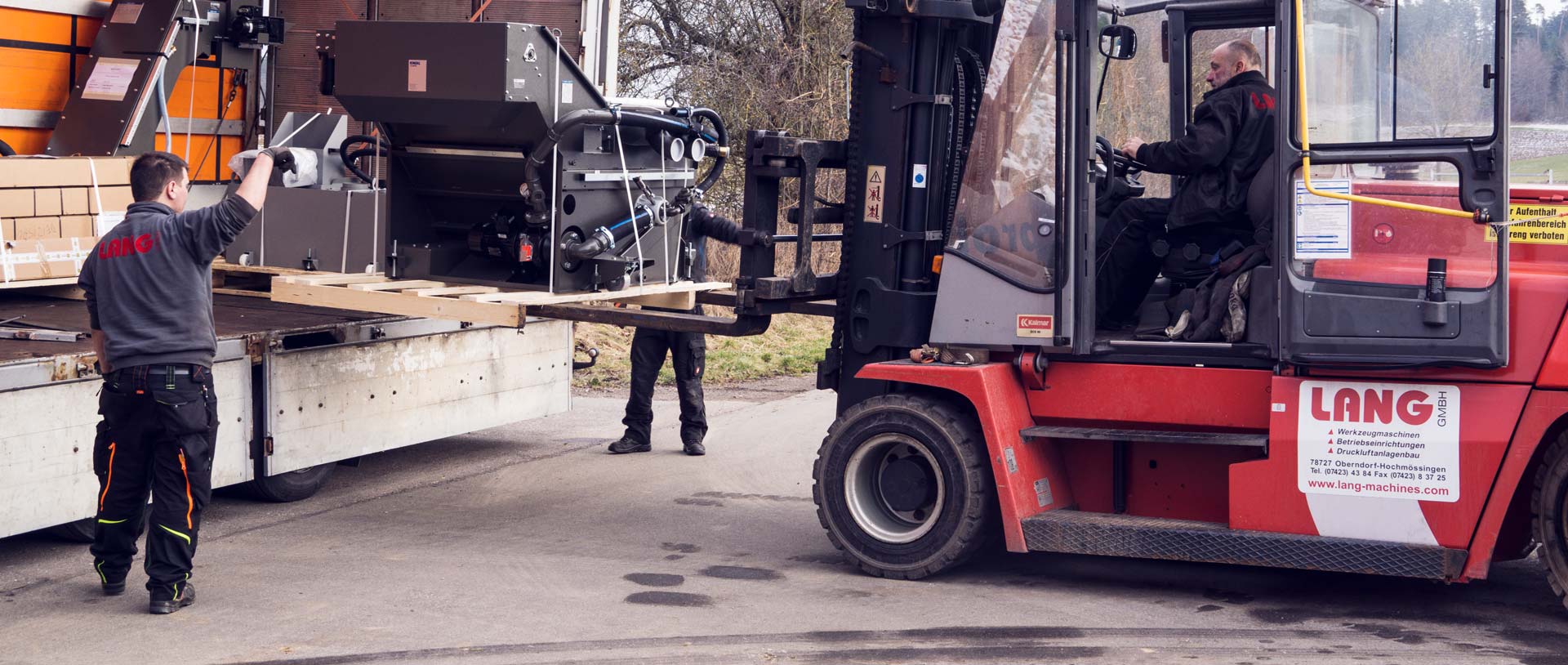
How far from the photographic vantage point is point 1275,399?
224 inches

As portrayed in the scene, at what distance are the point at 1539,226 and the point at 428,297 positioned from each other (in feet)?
15.4

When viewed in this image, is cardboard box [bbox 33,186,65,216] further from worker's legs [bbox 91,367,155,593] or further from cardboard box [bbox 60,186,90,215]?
worker's legs [bbox 91,367,155,593]

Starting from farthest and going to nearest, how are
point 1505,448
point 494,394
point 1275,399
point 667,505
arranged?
point 494,394, point 667,505, point 1275,399, point 1505,448

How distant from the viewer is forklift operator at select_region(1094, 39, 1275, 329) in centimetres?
596

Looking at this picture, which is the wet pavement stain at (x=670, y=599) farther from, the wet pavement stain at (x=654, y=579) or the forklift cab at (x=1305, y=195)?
the forklift cab at (x=1305, y=195)

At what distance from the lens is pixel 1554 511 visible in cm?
537

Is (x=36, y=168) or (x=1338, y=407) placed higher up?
(x=36, y=168)

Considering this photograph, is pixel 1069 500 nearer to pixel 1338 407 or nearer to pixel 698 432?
pixel 1338 407

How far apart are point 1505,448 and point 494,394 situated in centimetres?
563

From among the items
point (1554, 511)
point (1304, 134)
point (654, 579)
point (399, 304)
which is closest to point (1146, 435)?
point (1304, 134)

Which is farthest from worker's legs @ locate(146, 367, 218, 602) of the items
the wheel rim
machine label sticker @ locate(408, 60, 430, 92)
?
the wheel rim

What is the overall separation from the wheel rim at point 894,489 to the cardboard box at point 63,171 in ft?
15.9

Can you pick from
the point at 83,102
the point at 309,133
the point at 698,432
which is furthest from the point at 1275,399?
the point at 83,102

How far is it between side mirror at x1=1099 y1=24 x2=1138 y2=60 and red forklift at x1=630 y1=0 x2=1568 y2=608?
1cm
